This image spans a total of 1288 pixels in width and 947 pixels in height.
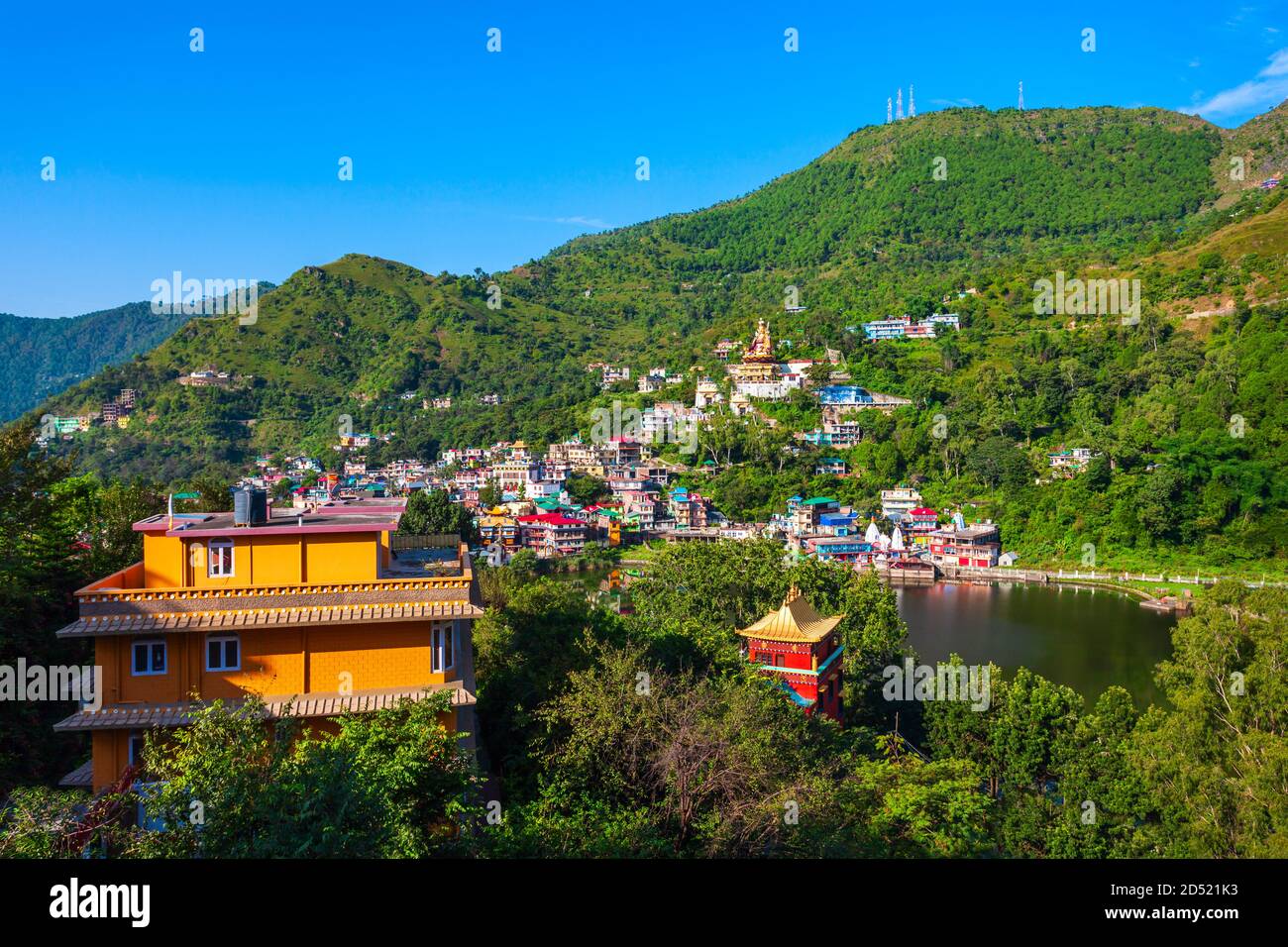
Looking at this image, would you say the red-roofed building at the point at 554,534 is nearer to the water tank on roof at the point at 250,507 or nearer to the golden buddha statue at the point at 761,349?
the golden buddha statue at the point at 761,349

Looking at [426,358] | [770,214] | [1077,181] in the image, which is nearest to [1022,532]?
[426,358]

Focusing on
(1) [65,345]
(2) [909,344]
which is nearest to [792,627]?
(2) [909,344]

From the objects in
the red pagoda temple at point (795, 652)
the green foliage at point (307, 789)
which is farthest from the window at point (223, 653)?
the red pagoda temple at point (795, 652)

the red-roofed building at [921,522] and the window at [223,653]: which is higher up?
the window at [223,653]

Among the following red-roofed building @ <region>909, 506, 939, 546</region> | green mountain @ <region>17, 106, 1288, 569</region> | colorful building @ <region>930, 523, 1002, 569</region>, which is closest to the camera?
colorful building @ <region>930, 523, 1002, 569</region>

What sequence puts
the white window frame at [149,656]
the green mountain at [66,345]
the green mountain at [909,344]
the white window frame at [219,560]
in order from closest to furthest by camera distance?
1. the white window frame at [149,656]
2. the white window frame at [219,560]
3. the green mountain at [909,344]
4. the green mountain at [66,345]

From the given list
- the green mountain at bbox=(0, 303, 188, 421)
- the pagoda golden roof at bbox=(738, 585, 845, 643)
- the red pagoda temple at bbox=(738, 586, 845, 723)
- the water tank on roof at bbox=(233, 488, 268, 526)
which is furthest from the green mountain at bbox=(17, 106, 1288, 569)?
the green mountain at bbox=(0, 303, 188, 421)

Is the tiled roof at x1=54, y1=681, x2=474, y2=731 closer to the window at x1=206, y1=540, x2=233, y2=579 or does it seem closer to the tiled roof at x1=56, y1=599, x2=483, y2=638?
the tiled roof at x1=56, y1=599, x2=483, y2=638
